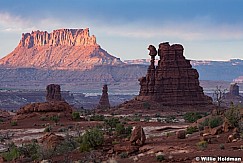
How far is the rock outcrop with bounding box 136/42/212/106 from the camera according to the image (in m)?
84.6

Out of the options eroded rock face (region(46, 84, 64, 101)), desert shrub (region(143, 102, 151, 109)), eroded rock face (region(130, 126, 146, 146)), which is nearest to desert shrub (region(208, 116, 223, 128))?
eroded rock face (region(130, 126, 146, 146))

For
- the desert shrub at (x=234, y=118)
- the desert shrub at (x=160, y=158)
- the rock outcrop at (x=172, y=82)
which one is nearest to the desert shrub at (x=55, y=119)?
the desert shrub at (x=234, y=118)

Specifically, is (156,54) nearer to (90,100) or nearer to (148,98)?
(148,98)

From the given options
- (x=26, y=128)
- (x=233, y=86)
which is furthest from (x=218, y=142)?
(x=233, y=86)

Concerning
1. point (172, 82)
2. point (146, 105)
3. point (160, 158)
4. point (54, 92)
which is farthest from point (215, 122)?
point (54, 92)

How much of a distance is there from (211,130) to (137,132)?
4216 millimetres

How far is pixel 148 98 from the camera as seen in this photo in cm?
8425

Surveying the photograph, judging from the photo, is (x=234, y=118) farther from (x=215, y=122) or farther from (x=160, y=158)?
(x=160, y=158)

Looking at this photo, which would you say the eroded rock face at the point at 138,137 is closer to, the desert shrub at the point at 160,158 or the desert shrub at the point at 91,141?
the desert shrub at the point at 91,141

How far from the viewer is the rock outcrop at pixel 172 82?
8462 centimetres

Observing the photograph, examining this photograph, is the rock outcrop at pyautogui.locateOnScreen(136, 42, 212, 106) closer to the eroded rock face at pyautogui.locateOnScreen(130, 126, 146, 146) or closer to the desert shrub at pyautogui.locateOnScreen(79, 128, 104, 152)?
the desert shrub at pyautogui.locateOnScreen(79, 128, 104, 152)

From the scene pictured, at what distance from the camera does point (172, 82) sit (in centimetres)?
8544

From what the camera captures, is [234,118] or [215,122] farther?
[215,122]

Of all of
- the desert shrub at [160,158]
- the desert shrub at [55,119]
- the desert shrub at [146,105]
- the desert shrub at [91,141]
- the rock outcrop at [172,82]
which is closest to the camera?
the desert shrub at [160,158]
